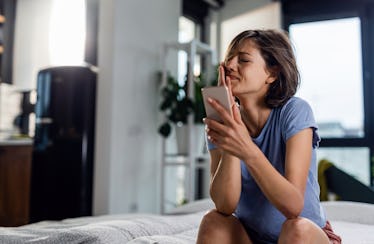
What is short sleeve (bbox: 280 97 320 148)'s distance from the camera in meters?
0.98

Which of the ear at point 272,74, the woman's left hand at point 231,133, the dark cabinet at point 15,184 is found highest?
the ear at point 272,74

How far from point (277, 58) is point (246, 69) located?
0.09 meters

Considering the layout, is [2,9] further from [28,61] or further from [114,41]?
[114,41]

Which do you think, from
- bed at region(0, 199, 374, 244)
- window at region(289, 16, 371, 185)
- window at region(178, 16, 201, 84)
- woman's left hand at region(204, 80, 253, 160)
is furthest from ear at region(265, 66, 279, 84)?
window at region(289, 16, 371, 185)

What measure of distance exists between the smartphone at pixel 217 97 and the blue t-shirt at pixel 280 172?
0.61 feet

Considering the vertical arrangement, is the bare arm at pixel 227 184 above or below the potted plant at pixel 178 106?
below

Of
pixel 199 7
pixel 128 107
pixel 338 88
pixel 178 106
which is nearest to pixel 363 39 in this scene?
pixel 338 88

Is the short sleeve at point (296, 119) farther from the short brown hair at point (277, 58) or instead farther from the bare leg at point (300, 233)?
the bare leg at point (300, 233)

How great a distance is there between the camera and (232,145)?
34.9 inches

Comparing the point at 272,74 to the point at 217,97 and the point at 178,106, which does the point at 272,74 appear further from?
the point at 178,106

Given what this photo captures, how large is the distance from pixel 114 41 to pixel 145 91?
511 mm

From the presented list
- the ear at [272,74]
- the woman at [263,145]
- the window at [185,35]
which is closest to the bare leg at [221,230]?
the woman at [263,145]

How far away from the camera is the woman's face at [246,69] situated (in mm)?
Result: 1035

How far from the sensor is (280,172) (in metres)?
1.04
